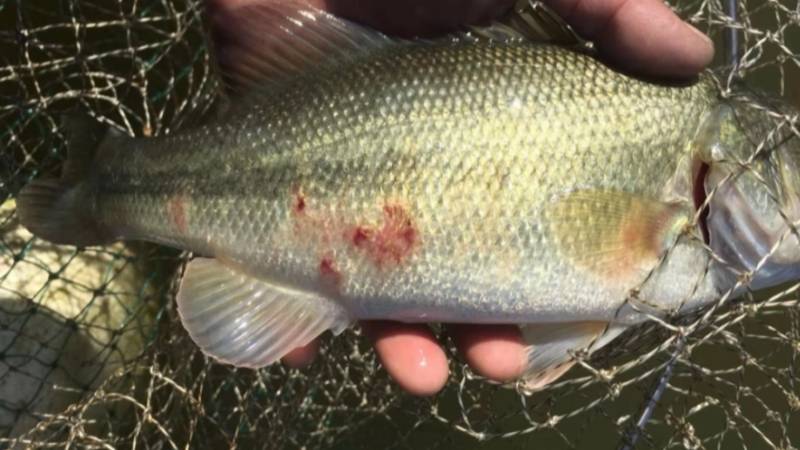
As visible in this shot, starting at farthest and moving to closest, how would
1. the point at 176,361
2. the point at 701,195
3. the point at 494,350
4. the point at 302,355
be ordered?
1. the point at 176,361
2. the point at 302,355
3. the point at 494,350
4. the point at 701,195

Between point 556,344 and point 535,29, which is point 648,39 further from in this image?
point 556,344

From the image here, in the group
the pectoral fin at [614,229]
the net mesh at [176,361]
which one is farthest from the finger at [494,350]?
the net mesh at [176,361]

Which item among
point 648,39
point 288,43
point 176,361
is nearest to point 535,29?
point 648,39

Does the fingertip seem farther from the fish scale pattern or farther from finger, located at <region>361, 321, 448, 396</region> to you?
finger, located at <region>361, 321, 448, 396</region>

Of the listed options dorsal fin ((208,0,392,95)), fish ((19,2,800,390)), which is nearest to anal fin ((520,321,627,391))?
fish ((19,2,800,390))

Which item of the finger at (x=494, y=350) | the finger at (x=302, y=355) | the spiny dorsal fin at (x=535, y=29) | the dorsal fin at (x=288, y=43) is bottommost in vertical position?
the finger at (x=302, y=355)

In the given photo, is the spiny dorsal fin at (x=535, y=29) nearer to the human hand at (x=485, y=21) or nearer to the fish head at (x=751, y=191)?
the human hand at (x=485, y=21)

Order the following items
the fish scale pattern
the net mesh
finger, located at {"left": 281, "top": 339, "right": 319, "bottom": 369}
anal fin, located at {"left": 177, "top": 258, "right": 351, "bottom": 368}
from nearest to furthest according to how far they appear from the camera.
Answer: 1. the fish scale pattern
2. anal fin, located at {"left": 177, "top": 258, "right": 351, "bottom": 368}
3. finger, located at {"left": 281, "top": 339, "right": 319, "bottom": 369}
4. the net mesh
